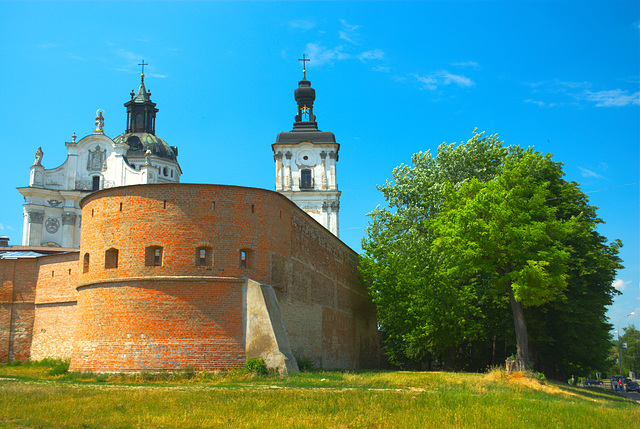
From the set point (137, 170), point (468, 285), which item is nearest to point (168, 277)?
point (468, 285)

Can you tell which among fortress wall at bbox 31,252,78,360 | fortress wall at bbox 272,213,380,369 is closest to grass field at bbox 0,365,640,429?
fortress wall at bbox 272,213,380,369

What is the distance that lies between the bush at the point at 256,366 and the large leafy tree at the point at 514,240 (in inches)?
422

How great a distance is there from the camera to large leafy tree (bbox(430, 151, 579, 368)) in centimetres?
2634

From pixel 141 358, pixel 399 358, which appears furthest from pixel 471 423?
pixel 399 358

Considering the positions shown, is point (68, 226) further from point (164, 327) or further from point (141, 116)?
point (164, 327)

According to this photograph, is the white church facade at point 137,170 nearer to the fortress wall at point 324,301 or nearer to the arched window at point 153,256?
the fortress wall at point 324,301

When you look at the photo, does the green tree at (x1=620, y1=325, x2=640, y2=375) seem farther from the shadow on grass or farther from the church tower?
the shadow on grass

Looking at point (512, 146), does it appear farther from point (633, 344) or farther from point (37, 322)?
point (633, 344)

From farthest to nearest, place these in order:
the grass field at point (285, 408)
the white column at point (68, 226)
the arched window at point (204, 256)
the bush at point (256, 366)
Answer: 1. the white column at point (68, 226)
2. the arched window at point (204, 256)
3. the bush at point (256, 366)
4. the grass field at point (285, 408)

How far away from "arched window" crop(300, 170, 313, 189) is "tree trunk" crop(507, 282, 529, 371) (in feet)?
138

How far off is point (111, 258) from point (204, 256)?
3.67 metres

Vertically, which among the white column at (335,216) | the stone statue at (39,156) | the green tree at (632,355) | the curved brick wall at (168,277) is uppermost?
the stone statue at (39,156)

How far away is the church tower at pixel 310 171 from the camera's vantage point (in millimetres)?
67562

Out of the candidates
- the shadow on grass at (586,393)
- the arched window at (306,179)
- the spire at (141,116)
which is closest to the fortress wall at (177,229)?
the shadow on grass at (586,393)
